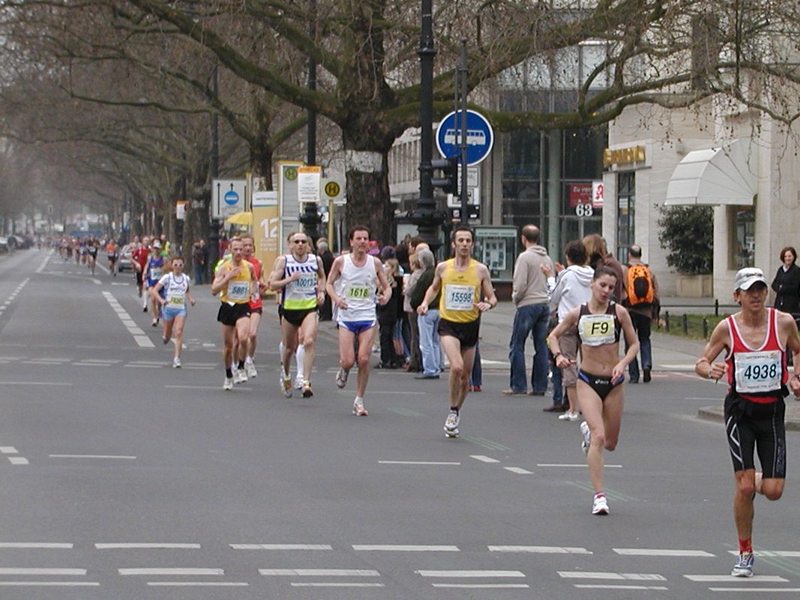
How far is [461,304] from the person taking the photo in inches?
643

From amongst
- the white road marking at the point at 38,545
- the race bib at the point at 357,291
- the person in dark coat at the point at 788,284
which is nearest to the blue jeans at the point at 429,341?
the race bib at the point at 357,291

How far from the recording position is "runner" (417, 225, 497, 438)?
16.0 m

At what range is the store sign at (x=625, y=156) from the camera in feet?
164

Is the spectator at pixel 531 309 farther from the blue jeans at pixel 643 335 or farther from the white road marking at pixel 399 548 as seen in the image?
the white road marking at pixel 399 548

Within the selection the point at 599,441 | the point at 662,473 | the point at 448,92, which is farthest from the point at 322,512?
the point at 448,92

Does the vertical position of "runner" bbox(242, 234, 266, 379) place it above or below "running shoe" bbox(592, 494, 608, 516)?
above

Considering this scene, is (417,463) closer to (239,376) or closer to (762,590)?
(762,590)

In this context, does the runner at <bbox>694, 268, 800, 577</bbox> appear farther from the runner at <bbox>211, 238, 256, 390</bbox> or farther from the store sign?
the store sign

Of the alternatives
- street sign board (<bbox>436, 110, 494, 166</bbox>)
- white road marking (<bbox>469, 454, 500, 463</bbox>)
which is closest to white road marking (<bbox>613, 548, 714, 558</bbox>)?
white road marking (<bbox>469, 454, 500, 463</bbox>)

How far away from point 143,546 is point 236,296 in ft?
38.0

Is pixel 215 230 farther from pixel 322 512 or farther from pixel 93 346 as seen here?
pixel 322 512

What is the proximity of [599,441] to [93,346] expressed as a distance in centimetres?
1794

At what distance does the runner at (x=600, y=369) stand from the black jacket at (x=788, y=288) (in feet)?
46.2

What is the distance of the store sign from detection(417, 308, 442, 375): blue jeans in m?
27.9
